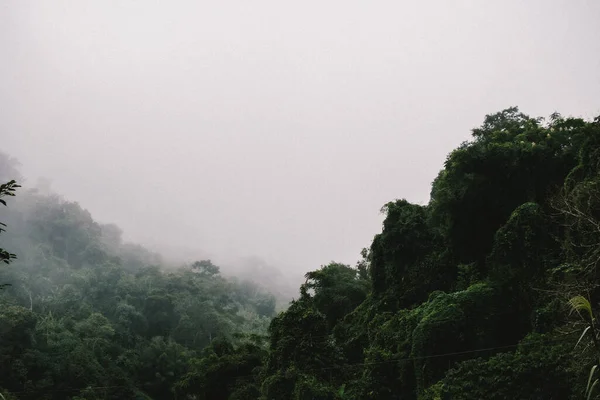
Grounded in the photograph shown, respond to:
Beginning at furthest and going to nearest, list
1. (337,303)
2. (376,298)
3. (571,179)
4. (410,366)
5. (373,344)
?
(337,303) → (376,298) → (373,344) → (410,366) → (571,179)

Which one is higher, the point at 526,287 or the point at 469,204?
the point at 469,204

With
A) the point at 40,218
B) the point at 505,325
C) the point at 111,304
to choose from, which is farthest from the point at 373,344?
the point at 40,218

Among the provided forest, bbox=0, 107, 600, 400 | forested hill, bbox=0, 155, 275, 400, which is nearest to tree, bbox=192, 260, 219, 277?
forested hill, bbox=0, 155, 275, 400

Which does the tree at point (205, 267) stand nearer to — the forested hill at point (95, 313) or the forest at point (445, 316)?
the forested hill at point (95, 313)

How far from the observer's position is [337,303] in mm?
28031

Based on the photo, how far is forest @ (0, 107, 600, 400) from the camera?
1135 cm

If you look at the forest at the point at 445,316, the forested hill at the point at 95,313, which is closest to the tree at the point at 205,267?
the forested hill at the point at 95,313

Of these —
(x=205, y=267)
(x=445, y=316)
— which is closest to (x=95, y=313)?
(x=205, y=267)

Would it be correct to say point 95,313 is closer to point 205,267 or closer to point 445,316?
point 205,267

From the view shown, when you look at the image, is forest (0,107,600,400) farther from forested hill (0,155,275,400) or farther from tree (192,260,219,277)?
tree (192,260,219,277)

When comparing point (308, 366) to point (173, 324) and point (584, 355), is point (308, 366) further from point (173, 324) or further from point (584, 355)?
point (173, 324)

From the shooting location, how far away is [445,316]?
1470 cm

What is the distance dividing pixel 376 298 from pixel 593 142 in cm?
1182

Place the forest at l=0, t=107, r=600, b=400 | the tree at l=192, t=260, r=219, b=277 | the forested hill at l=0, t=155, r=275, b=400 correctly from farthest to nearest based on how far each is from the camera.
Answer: the tree at l=192, t=260, r=219, b=277
the forested hill at l=0, t=155, r=275, b=400
the forest at l=0, t=107, r=600, b=400
